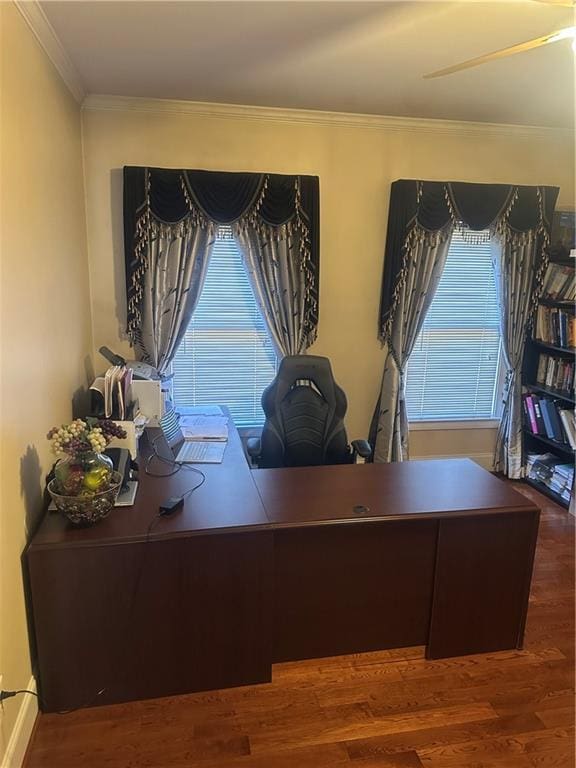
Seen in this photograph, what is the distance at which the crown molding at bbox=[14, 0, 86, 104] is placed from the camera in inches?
76.1

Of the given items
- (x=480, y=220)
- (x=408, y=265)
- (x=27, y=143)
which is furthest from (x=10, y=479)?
(x=480, y=220)

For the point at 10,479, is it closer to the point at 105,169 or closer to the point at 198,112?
the point at 105,169

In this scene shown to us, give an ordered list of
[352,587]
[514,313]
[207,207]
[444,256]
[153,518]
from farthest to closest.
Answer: [514,313] → [444,256] → [207,207] → [352,587] → [153,518]

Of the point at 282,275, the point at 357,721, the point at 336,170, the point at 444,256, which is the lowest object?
the point at 357,721

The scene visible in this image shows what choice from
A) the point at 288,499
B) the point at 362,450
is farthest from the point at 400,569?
the point at 362,450

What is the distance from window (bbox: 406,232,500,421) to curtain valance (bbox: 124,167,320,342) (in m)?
1.13

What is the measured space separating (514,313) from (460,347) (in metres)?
0.45

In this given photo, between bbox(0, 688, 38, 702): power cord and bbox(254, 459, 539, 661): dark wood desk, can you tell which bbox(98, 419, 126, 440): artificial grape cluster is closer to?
bbox(254, 459, 539, 661): dark wood desk

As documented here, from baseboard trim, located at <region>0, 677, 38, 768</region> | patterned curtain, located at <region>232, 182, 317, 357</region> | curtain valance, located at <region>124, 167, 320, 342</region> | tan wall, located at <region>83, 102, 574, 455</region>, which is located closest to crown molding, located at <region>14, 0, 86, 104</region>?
tan wall, located at <region>83, 102, 574, 455</region>

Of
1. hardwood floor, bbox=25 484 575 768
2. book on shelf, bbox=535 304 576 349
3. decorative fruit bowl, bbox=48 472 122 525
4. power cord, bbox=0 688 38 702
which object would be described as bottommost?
hardwood floor, bbox=25 484 575 768

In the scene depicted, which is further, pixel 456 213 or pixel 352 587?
pixel 456 213

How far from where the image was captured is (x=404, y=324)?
373 centimetres

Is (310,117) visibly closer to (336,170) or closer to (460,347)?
(336,170)

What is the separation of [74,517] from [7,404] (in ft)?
1.63
